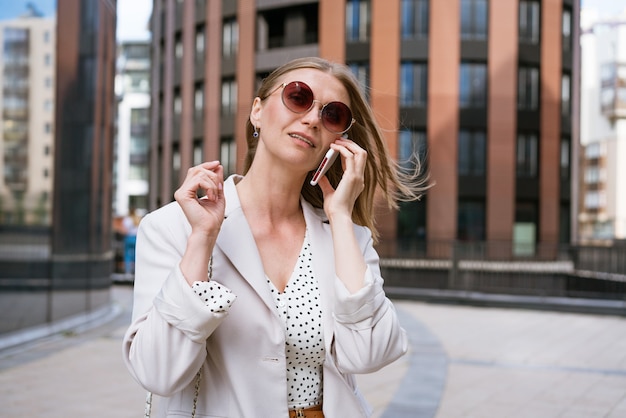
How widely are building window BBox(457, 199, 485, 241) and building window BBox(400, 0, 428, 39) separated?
860 cm

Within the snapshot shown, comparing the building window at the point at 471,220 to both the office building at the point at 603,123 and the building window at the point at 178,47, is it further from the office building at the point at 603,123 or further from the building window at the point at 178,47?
the office building at the point at 603,123

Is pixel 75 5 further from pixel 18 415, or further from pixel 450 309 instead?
pixel 450 309

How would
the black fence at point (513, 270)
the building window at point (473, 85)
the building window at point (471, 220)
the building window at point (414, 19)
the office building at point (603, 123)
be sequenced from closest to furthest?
the black fence at point (513, 270)
the building window at point (471, 220)
the building window at point (473, 85)
the building window at point (414, 19)
the office building at point (603, 123)

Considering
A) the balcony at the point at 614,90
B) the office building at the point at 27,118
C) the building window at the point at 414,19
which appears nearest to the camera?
the office building at the point at 27,118

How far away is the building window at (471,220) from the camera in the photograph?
3653 cm

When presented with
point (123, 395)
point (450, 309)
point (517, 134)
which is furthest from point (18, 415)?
point (517, 134)

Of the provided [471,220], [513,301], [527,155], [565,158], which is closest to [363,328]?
[513,301]

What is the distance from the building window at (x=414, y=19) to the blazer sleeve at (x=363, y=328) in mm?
36228

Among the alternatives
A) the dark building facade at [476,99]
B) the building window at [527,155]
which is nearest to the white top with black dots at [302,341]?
the dark building facade at [476,99]

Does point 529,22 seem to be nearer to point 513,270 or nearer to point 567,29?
point 567,29

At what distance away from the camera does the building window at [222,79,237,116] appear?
4259 cm

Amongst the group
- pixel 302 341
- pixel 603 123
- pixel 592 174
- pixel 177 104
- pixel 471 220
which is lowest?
pixel 302 341

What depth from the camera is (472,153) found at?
37.2 m

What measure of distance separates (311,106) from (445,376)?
6104mm
